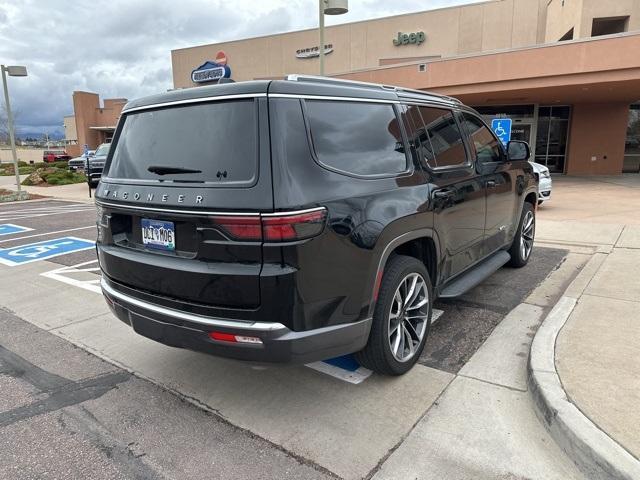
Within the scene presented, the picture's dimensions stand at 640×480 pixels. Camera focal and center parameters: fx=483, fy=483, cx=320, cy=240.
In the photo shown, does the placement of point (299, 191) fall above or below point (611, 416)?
above

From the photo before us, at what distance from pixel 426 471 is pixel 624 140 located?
24569 mm

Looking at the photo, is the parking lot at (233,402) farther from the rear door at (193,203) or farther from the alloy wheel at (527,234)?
the alloy wheel at (527,234)

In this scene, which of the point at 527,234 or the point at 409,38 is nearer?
the point at 527,234

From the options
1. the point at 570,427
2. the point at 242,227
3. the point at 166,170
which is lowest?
the point at 570,427

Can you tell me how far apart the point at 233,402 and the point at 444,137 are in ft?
8.91

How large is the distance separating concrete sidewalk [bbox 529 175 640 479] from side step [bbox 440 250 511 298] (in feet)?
2.17

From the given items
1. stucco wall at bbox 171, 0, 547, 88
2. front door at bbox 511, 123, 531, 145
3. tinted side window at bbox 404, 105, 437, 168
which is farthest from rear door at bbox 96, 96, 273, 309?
→ stucco wall at bbox 171, 0, 547, 88

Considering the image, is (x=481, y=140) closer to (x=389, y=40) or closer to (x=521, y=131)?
(x=521, y=131)

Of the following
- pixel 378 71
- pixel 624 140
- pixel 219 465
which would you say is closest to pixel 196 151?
pixel 219 465

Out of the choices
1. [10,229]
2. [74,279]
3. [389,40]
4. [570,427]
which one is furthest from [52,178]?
[570,427]

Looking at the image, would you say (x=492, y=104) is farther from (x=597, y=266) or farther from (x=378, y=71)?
(x=597, y=266)

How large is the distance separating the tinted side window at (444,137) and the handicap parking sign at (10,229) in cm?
974

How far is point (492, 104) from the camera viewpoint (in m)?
22.8

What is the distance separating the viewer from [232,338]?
2.65m
